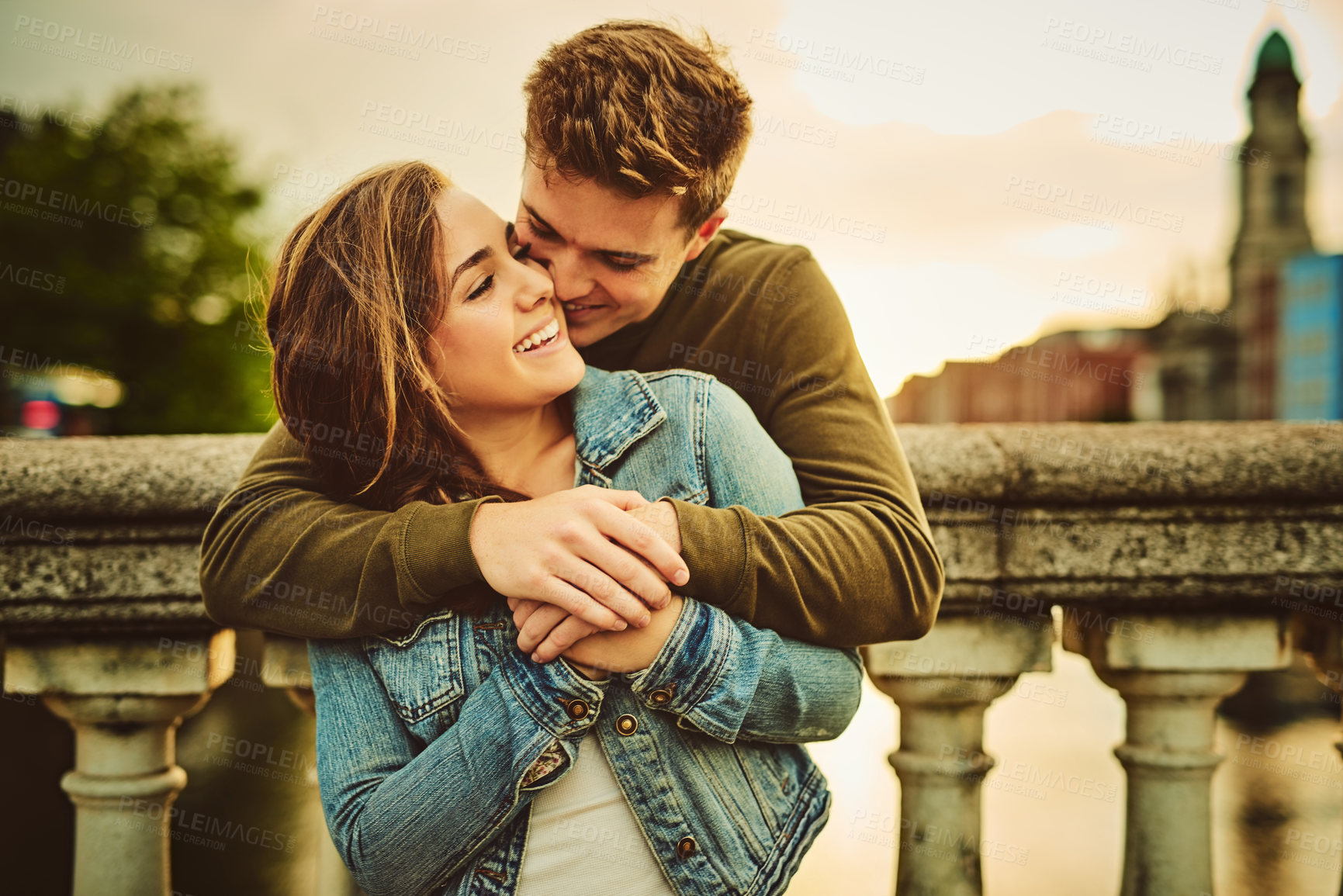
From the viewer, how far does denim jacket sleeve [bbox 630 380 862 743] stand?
150cm

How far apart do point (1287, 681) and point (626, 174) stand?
33.6ft

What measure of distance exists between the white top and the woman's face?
608mm

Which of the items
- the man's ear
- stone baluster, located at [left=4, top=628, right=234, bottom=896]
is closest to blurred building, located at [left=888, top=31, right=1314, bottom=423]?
the man's ear

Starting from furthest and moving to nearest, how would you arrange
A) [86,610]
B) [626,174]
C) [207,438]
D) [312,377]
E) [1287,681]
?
[1287,681] → [207,438] → [86,610] → [626,174] → [312,377]

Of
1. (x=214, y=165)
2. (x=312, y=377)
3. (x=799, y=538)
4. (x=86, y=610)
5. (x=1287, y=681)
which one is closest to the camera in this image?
(x=799, y=538)

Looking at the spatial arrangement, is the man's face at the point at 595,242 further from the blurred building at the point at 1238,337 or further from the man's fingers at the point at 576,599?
the blurred building at the point at 1238,337

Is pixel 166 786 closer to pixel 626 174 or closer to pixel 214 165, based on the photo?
pixel 626 174

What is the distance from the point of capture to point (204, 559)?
5.76 ft

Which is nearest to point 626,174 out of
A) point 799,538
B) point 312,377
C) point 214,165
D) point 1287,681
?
point 312,377

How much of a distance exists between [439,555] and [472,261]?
52 cm

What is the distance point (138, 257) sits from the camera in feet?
72.8
